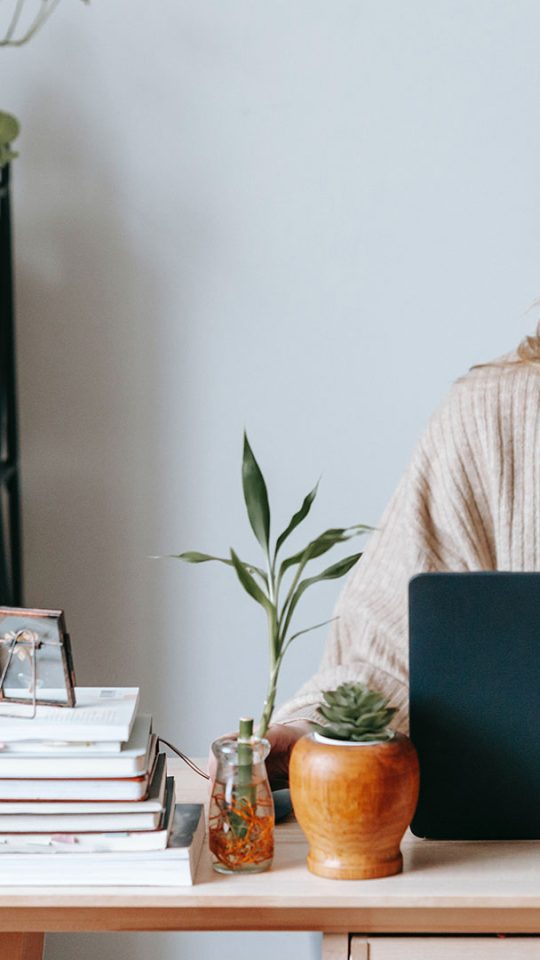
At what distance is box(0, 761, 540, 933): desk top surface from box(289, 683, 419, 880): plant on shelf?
18 millimetres

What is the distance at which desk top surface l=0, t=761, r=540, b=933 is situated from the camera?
881mm

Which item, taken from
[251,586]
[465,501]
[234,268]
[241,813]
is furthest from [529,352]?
[241,813]

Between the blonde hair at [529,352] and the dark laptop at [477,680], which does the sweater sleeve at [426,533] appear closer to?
the blonde hair at [529,352]

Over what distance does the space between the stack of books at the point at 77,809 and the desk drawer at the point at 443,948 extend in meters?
0.15

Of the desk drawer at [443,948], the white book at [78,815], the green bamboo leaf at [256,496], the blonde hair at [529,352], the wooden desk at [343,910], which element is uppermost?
the blonde hair at [529,352]

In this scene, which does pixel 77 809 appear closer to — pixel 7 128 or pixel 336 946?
pixel 336 946

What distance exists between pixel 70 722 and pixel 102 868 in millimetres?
114

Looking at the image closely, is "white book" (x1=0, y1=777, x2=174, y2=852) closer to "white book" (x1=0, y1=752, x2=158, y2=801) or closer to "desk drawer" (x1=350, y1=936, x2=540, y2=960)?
"white book" (x1=0, y1=752, x2=158, y2=801)

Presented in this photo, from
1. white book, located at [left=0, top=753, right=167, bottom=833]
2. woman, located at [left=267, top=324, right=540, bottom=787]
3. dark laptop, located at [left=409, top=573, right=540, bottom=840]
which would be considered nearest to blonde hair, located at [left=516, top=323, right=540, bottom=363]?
woman, located at [left=267, top=324, right=540, bottom=787]

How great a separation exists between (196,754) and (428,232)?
101cm

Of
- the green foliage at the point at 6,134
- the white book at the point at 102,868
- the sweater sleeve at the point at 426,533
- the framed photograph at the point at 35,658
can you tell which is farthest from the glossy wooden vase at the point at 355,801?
the green foliage at the point at 6,134

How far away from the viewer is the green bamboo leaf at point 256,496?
98 centimetres

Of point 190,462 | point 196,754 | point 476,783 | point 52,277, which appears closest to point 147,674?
point 196,754

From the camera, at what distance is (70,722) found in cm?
94
